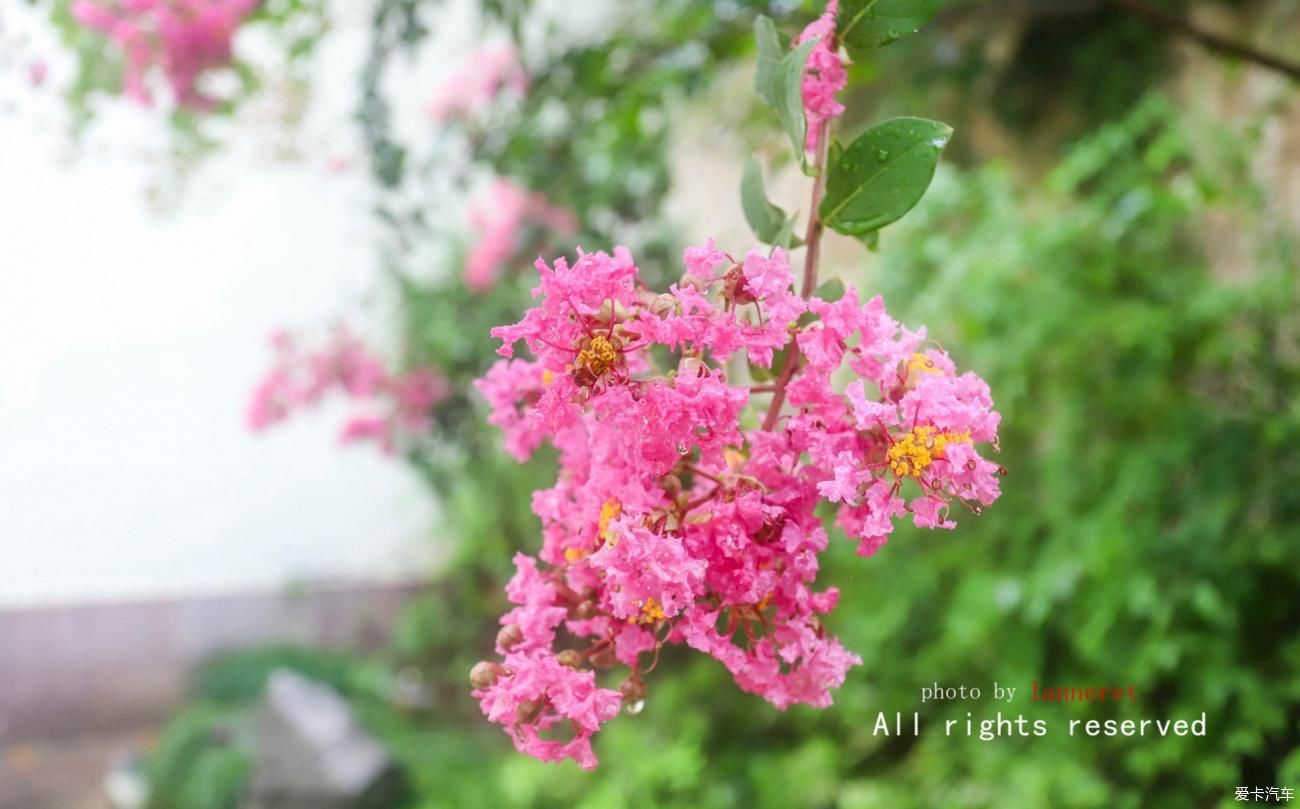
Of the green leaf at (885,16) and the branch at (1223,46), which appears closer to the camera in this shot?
the green leaf at (885,16)

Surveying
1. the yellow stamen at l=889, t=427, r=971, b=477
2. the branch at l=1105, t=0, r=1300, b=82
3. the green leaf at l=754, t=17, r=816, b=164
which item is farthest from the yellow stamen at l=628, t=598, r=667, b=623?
the branch at l=1105, t=0, r=1300, b=82

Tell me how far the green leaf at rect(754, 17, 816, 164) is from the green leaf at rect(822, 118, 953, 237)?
2 centimetres

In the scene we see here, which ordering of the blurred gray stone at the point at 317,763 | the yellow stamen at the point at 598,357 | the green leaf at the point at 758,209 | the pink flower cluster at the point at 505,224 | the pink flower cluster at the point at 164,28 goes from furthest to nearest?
the blurred gray stone at the point at 317,763, the pink flower cluster at the point at 505,224, the pink flower cluster at the point at 164,28, the green leaf at the point at 758,209, the yellow stamen at the point at 598,357

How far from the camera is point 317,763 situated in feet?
6.25

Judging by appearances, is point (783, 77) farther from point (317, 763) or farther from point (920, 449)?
point (317, 763)

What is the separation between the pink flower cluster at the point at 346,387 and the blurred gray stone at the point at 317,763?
0.59 metres

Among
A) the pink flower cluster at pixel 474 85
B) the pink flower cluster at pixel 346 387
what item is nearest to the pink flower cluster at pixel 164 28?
the pink flower cluster at pixel 474 85

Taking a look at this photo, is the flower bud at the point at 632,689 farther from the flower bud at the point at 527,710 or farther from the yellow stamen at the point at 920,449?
the yellow stamen at the point at 920,449

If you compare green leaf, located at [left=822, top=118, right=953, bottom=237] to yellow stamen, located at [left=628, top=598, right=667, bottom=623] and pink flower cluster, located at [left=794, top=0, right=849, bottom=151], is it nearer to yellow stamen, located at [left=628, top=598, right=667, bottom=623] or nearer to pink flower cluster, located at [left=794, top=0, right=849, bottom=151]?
pink flower cluster, located at [left=794, top=0, right=849, bottom=151]

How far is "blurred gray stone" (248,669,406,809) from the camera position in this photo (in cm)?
187

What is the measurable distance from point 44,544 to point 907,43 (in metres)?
2.67

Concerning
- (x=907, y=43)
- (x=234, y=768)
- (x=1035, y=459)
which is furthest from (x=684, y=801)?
(x=907, y=43)

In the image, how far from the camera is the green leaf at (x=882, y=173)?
17.5 inches

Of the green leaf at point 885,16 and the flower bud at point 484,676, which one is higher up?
the green leaf at point 885,16
